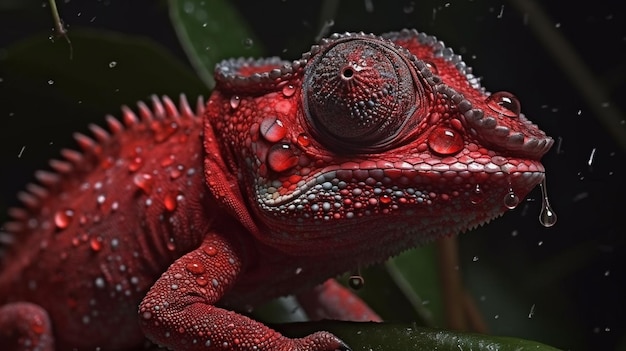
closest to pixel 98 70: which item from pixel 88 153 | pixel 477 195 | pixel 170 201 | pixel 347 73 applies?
pixel 88 153

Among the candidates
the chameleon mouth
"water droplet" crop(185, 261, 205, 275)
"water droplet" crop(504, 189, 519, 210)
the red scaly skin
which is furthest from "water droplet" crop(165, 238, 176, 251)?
"water droplet" crop(504, 189, 519, 210)

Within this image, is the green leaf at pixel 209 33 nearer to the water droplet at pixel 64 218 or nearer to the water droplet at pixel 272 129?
the water droplet at pixel 64 218

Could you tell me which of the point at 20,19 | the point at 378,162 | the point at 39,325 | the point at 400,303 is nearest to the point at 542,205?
the point at 378,162

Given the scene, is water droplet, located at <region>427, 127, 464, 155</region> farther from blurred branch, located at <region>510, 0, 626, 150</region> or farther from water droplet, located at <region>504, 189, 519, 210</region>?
blurred branch, located at <region>510, 0, 626, 150</region>

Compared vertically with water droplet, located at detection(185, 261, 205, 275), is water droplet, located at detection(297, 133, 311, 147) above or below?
above

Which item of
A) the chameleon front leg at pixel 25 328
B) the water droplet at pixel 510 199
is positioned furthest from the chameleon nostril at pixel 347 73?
the chameleon front leg at pixel 25 328

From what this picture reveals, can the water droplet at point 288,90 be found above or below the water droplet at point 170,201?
above
